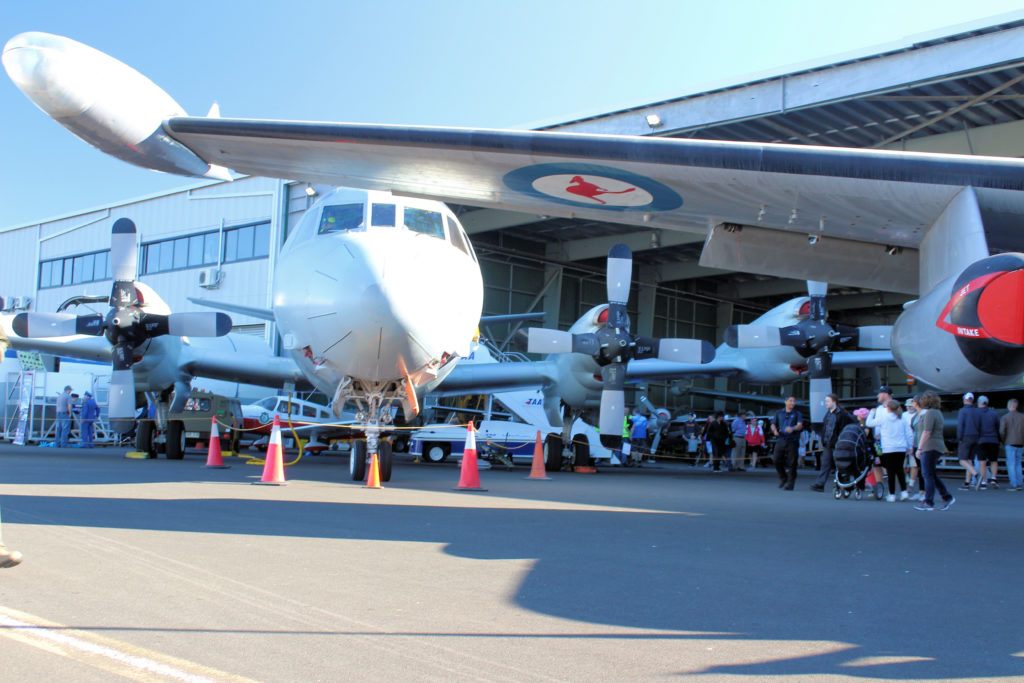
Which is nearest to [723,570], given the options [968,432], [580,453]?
[968,432]

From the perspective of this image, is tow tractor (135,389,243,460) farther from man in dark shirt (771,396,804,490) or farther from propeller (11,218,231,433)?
man in dark shirt (771,396,804,490)

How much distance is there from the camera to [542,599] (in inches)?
160

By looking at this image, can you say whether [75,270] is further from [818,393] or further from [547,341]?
[818,393]

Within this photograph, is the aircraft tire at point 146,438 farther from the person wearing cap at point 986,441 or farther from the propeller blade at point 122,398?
the person wearing cap at point 986,441

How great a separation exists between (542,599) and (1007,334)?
3.51 m

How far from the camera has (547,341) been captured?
14992mm

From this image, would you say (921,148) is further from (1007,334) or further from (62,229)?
(62,229)

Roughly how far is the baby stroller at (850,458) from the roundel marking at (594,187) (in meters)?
5.72

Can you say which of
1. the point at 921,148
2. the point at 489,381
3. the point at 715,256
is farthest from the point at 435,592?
the point at 921,148

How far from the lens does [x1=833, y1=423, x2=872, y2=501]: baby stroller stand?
1134 centimetres

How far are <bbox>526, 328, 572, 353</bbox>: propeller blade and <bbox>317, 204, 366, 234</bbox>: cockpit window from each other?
16.7ft

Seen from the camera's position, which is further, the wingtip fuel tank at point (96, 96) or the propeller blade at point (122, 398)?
the propeller blade at point (122, 398)

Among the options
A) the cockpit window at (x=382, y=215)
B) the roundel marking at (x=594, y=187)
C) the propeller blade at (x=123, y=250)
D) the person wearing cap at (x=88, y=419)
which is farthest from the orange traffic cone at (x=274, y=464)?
the person wearing cap at (x=88, y=419)

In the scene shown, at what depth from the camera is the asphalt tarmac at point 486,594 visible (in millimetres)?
2988
